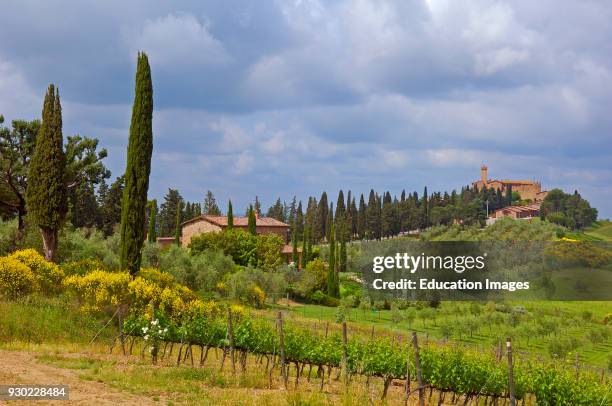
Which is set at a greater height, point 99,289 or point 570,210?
point 570,210

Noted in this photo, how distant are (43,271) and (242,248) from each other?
37.7 metres

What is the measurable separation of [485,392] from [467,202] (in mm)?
130465

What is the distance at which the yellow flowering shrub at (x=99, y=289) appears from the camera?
1941 cm

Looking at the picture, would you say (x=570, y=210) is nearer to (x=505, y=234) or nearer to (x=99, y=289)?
(x=505, y=234)

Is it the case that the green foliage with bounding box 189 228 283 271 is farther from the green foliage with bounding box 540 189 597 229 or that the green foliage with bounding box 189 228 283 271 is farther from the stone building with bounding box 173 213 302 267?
the green foliage with bounding box 540 189 597 229

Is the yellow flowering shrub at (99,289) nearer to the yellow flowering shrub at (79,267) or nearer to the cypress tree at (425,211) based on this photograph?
the yellow flowering shrub at (79,267)

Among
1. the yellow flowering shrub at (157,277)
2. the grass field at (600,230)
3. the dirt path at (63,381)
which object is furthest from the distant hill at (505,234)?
the dirt path at (63,381)

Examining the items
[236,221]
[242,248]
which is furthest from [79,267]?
[236,221]

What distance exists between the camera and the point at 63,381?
11531mm

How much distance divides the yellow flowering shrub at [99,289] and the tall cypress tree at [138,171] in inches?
110

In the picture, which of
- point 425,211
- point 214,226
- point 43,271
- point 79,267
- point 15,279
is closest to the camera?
point 15,279

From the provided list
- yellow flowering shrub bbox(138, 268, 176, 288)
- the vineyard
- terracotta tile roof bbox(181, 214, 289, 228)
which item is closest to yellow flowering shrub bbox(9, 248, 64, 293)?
yellow flowering shrub bbox(138, 268, 176, 288)

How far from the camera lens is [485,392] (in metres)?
14.4

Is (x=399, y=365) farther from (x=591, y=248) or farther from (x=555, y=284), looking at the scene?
(x=591, y=248)
